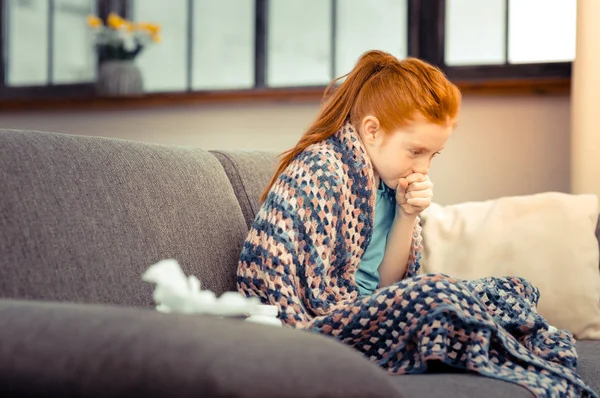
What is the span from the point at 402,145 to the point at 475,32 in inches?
62.3

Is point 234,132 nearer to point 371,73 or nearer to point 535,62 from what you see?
point 535,62

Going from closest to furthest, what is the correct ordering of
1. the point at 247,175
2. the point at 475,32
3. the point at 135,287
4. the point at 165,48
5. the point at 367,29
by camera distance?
1. the point at 135,287
2. the point at 247,175
3. the point at 475,32
4. the point at 367,29
5. the point at 165,48

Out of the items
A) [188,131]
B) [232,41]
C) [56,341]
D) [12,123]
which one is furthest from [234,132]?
[56,341]

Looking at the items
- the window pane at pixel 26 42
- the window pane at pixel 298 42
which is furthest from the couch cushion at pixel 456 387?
the window pane at pixel 26 42

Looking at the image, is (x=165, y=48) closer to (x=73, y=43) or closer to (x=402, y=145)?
(x=73, y=43)

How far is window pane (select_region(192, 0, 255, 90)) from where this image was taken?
3.55m

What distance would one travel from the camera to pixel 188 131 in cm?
349

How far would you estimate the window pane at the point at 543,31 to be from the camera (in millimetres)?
2982

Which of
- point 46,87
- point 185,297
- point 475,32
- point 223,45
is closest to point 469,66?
point 475,32

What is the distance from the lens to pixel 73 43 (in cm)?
390

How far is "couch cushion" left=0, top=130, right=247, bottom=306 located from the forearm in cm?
35

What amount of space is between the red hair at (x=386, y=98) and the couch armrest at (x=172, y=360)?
0.85m

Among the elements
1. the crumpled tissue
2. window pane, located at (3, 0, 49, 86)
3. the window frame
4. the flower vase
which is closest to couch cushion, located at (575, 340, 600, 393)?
the crumpled tissue

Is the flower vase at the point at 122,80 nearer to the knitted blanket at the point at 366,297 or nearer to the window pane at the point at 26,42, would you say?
the window pane at the point at 26,42
